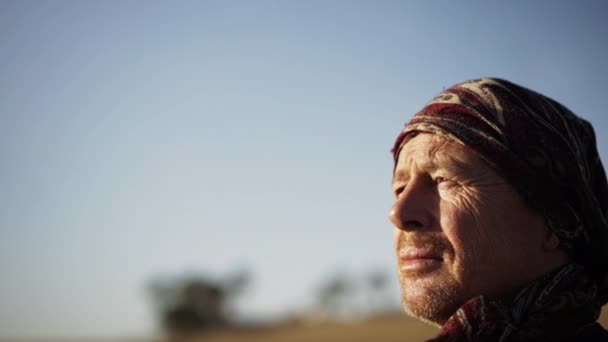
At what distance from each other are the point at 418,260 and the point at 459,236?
1.01 feet

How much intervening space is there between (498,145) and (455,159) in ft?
1.03

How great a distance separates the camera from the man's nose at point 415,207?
136 inches

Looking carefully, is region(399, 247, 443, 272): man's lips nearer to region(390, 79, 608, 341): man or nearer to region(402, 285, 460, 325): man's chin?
region(390, 79, 608, 341): man

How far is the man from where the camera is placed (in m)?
3.20

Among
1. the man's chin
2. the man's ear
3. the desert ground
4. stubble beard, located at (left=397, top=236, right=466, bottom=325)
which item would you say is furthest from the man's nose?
the desert ground

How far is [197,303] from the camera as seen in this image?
9075cm

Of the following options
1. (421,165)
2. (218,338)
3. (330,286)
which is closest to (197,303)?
(218,338)

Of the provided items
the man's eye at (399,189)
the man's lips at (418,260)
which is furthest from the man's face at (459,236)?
the man's eye at (399,189)

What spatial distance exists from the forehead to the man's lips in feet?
1.93

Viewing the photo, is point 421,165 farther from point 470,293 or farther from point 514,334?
point 514,334

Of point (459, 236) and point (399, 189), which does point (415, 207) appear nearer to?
point (459, 236)

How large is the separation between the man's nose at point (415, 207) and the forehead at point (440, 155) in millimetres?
154

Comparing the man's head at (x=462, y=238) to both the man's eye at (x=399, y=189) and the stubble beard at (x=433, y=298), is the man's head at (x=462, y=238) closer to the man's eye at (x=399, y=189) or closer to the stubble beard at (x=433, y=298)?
the stubble beard at (x=433, y=298)

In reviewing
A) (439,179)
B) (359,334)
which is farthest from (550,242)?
(359,334)
